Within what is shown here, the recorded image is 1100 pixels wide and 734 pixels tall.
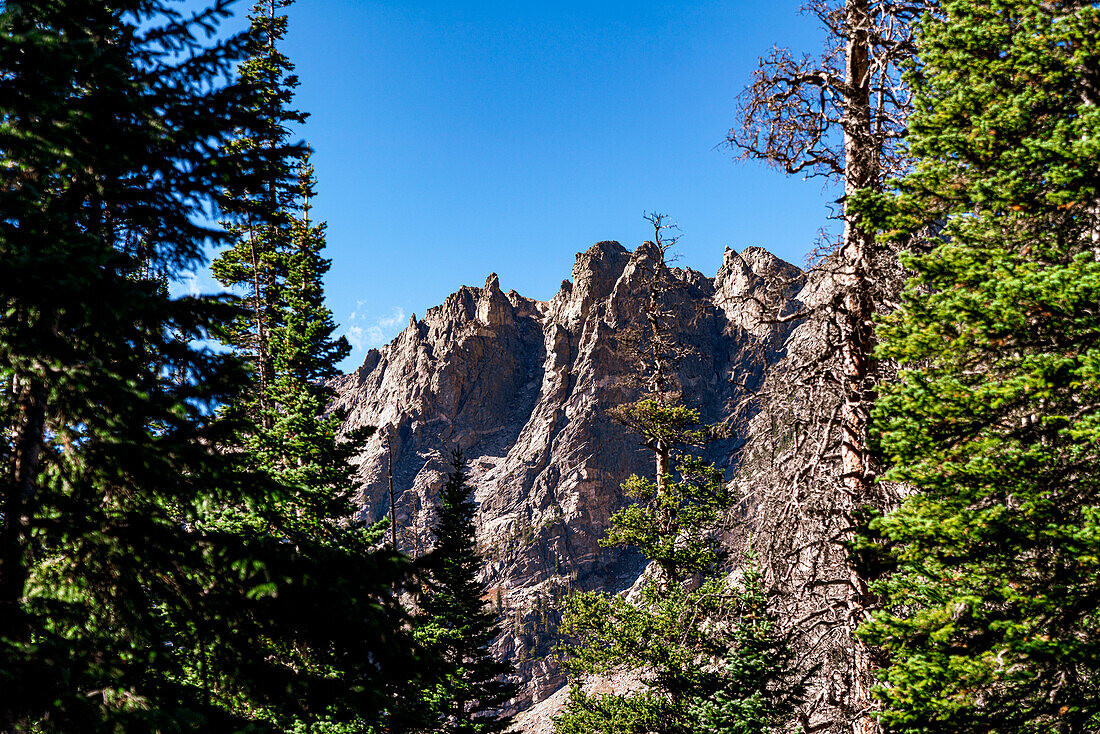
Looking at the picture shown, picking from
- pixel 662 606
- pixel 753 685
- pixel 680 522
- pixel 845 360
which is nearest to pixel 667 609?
pixel 662 606

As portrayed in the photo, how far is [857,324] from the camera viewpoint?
7.63 m

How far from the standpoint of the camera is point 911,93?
763 centimetres

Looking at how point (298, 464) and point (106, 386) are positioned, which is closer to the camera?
point (106, 386)

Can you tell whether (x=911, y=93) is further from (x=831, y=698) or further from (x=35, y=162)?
(x=35, y=162)

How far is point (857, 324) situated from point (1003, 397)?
2.23 meters

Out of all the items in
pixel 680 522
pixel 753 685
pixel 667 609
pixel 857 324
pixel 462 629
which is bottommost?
pixel 462 629

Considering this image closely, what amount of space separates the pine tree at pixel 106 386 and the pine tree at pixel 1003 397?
21.2 ft

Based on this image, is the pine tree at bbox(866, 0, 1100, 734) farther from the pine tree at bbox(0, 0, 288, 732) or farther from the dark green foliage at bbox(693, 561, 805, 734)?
the pine tree at bbox(0, 0, 288, 732)

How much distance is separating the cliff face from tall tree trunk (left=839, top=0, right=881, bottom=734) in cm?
11328

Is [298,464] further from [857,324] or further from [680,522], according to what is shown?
[857,324]

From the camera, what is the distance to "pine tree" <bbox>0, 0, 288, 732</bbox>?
376 centimetres

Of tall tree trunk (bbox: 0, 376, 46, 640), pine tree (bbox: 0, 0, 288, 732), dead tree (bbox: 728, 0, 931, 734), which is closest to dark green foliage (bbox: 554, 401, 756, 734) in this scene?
dead tree (bbox: 728, 0, 931, 734)

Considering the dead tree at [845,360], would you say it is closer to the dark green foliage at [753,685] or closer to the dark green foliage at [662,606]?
the dark green foliage at [753,685]

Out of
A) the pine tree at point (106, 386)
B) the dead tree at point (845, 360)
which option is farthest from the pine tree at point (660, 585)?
the pine tree at point (106, 386)
